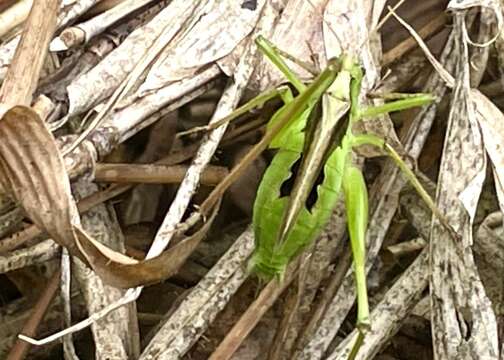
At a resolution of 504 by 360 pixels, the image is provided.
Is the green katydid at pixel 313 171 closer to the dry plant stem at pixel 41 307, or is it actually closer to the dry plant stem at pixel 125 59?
the dry plant stem at pixel 125 59

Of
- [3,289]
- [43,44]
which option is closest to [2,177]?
[43,44]

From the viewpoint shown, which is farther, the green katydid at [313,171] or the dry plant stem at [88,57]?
the dry plant stem at [88,57]

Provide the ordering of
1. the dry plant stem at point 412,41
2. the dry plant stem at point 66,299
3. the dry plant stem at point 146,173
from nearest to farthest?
the dry plant stem at point 66,299 < the dry plant stem at point 146,173 < the dry plant stem at point 412,41

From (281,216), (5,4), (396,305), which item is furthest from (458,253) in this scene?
(5,4)

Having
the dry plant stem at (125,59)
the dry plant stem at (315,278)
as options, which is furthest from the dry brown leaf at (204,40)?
the dry plant stem at (315,278)

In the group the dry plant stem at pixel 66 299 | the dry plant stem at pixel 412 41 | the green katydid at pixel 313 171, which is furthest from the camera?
the dry plant stem at pixel 412 41

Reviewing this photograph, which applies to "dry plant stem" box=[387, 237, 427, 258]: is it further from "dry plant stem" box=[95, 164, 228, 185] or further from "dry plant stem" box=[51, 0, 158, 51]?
"dry plant stem" box=[51, 0, 158, 51]
